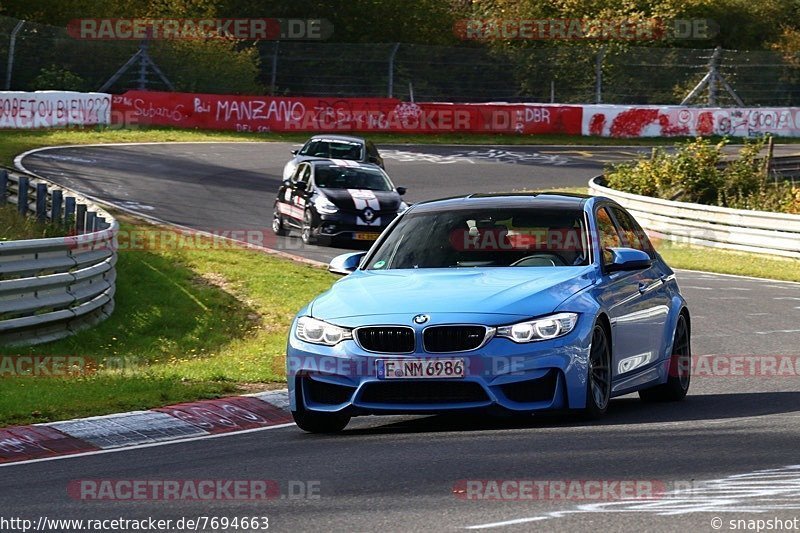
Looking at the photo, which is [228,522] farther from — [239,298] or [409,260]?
[239,298]

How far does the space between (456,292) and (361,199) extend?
17.6 m

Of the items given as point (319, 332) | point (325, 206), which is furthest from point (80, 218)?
point (319, 332)

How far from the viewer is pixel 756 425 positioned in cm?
922

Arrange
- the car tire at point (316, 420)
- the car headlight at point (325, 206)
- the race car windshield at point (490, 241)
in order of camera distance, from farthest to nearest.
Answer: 1. the car headlight at point (325, 206)
2. the race car windshield at point (490, 241)
3. the car tire at point (316, 420)

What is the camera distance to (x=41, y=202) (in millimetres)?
23562

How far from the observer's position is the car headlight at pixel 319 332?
9125 millimetres

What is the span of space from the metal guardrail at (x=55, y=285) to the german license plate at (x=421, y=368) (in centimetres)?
689

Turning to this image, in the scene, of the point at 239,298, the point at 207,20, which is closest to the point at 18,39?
the point at 207,20

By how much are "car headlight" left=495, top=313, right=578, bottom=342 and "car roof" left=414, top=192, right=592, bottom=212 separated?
5.21ft

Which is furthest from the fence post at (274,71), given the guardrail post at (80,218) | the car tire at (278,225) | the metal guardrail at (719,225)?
the guardrail post at (80,218)

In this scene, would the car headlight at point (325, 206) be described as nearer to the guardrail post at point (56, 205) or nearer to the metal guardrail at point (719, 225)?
the guardrail post at point (56, 205)

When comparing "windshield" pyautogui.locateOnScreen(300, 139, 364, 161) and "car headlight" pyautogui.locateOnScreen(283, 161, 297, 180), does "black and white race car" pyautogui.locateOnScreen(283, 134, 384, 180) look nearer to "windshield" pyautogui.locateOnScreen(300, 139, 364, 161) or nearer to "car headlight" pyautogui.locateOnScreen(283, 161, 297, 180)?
"windshield" pyautogui.locateOnScreen(300, 139, 364, 161)

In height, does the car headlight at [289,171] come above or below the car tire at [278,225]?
above

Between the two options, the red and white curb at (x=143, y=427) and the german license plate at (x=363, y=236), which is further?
the german license plate at (x=363, y=236)
